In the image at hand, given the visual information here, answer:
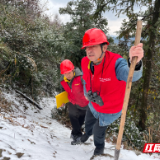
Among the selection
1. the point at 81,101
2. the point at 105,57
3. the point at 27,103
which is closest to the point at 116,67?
the point at 105,57

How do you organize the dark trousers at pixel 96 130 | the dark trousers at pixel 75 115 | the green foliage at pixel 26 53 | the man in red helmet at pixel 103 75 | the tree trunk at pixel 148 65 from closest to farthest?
the man in red helmet at pixel 103 75 < the dark trousers at pixel 96 130 < the dark trousers at pixel 75 115 < the green foliage at pixel 26 53 < the tree trunk at pixel 148 65

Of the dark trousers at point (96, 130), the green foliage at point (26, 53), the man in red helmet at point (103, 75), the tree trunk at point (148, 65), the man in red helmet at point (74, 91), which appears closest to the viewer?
the man in red helmet at point (103, 75)

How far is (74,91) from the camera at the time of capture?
10.6ft

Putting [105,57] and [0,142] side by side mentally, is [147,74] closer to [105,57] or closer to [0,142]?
[105,57]

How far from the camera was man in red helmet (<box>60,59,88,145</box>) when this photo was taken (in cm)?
316

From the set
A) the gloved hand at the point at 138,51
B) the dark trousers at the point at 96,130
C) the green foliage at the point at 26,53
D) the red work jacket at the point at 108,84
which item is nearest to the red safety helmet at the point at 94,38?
the red work jacket at the point at 108,84

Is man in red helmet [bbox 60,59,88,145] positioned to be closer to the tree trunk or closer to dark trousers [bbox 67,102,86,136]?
dark trousers [bbox 67,102,86,136]

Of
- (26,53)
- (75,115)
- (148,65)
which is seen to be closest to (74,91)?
(75,115)

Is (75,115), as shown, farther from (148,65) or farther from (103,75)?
(148,65)

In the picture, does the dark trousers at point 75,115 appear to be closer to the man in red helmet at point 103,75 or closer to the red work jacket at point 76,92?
the red work jacket at point 76,92

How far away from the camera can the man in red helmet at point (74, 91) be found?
316 centimetres

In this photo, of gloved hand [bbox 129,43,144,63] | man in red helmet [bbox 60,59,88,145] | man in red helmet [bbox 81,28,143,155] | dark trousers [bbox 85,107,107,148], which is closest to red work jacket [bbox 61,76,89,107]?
man in red helmet [bbox 60,59,88,145]

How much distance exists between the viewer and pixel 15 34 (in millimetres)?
5156

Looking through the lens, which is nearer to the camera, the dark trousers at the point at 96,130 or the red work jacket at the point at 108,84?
the red work jacket at the point at 108,84
